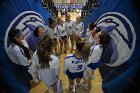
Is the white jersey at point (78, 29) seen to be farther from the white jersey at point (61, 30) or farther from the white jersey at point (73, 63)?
the white jersey at point (73, 63)

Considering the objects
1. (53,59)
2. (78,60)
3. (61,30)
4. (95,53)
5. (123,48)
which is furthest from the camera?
(61,30)

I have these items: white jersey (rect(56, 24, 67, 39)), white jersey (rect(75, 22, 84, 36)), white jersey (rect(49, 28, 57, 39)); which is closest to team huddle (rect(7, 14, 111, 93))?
white jersey (rect(49, 28, 57, 39))

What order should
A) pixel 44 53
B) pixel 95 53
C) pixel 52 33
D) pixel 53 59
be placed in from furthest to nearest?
pixel 52 33 < pixel 95 53 < pixel 53 59 < pixel 44 53

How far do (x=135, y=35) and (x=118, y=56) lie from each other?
0.66m

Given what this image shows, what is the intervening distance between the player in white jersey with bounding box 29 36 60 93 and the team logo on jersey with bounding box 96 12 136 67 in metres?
1.26

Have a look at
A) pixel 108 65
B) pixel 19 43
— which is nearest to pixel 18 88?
pixel 19 43

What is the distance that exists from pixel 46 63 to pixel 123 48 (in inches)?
59.4

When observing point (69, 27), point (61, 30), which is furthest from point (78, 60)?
point (69, 27)

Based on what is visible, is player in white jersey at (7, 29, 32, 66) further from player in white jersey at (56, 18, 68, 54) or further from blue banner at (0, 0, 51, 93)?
player in white jersey at (56, 18, 68, 54)

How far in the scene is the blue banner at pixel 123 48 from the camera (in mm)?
3633

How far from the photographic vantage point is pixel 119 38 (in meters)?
4.25

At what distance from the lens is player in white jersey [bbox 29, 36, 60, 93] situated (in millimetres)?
3515

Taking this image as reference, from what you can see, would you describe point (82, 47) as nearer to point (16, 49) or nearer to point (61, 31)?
point (16, 49)

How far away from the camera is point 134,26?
3674 millimetres
